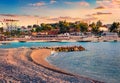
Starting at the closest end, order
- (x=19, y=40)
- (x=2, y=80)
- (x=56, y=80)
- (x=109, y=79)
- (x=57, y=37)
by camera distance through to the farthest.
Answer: (x=2, y=80) → (x=56, y=80) → (x=109, y=79) → (x=19, y=40) → (x=57, y=37)

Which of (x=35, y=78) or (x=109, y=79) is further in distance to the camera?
(x=109, y=79)

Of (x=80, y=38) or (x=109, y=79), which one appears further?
(x=80, y=38)

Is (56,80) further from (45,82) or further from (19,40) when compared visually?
(19,40)

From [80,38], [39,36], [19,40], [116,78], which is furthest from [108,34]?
[116,78]

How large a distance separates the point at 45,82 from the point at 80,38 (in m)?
173

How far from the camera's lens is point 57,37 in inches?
7781

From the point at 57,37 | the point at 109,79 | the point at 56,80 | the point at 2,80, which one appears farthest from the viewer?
the point at 57,37

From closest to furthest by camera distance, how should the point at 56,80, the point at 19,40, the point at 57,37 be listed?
the point at 56,80 → the point at 19,40 → the point at 57,37

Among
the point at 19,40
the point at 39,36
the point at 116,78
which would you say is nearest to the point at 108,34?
Result: the point at 39,36

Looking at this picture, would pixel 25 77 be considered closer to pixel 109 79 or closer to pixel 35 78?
pixel 35 78

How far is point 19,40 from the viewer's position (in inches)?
7170

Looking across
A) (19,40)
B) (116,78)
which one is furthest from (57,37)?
(116,78)

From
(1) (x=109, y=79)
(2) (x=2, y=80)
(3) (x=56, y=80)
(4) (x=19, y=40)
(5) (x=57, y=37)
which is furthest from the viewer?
(5) (x=57, y=37)

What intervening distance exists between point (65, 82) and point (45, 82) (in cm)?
132
